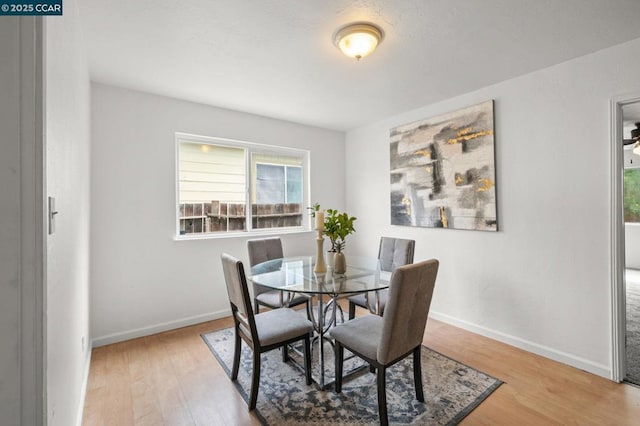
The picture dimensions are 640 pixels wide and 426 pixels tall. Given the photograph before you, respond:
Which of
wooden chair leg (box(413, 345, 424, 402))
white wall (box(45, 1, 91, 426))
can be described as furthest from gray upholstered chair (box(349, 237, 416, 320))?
white wall (box(45, 1, 91, 426))

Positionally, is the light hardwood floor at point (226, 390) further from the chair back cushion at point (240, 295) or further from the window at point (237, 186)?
the window at point (237, 186)

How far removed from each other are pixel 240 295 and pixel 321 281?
606mm

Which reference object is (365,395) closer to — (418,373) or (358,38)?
(418,373)

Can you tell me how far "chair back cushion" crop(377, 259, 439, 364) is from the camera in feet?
5.22

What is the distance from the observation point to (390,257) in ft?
9.91

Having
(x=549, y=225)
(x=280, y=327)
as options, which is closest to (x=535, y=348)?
(x=549, y=225)

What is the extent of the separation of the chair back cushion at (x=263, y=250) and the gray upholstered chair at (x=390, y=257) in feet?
3.21

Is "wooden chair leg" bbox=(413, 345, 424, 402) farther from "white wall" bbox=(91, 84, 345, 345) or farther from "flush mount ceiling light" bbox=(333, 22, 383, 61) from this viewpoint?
"white wall" bbox=(91, 84, 345, 345)

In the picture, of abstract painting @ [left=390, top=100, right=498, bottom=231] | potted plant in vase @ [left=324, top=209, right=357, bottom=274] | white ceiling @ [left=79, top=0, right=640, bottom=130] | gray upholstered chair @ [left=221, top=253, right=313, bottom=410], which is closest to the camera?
white ceiling @ [left=79, top=0, right=640, bottom=130]

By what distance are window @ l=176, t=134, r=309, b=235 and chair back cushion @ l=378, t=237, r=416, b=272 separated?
1.51 m

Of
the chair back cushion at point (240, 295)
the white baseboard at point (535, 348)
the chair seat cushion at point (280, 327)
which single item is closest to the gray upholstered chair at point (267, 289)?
the chair seat cushion at point (280, 327)

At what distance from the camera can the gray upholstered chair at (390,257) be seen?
2.71m

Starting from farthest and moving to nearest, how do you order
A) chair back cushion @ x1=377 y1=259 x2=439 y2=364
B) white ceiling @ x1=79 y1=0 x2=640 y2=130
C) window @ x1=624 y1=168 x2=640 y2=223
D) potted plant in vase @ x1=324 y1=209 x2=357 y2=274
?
1. window @ x1=624 y1=168 x2=640 y2=223
2. potted plant in vase @ x1=324 y1=209 x2=357 y2=274
3. white ceiling @ x1=79 y1=0 x2=640 y2=130
4. chair back cushion @ x1=377 y1=259 x2=439 y2=364

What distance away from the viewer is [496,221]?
9.12 ft
